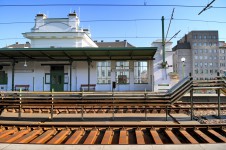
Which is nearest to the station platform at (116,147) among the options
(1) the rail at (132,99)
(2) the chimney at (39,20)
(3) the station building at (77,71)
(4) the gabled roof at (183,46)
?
(1) the rail at (132,99)

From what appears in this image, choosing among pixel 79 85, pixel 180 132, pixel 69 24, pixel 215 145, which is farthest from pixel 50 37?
pixel 215 145

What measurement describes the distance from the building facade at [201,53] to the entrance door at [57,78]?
300 feet

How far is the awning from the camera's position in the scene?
70.8 feet

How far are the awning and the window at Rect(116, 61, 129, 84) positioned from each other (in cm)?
88

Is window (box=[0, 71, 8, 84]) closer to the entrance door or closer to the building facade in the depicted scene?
the entrance door

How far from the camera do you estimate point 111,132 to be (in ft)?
27.6

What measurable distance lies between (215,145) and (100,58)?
19.3 metres

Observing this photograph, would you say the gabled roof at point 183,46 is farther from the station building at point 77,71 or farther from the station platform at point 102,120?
the station platform at point 102,120

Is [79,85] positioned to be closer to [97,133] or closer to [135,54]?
[135,54]

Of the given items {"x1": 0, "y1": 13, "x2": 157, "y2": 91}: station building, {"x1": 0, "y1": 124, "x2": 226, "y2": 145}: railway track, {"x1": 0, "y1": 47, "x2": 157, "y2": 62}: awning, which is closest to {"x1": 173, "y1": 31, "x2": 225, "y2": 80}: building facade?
{"x1": 0, "y1": 13, "x2": 157, "y2": 91}: station building

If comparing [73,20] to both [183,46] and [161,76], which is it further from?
[183,46]

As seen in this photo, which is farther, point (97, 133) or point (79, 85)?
point (79, 85)

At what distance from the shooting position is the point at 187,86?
426 inches

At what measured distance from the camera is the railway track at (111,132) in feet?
25.4
